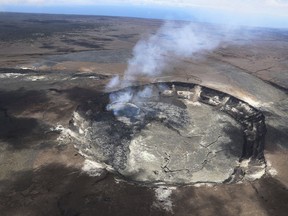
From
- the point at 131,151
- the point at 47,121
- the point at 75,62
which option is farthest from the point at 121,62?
the point at 131,151

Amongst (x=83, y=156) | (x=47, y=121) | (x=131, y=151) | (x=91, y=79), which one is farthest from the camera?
(x=91, y=79)

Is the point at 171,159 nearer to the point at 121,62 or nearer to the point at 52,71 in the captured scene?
the point at 52,71

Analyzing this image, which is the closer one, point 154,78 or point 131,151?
point 131,151

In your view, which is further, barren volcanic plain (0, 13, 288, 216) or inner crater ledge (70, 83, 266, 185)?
inner crater ledge (70, 83, 266, 185)

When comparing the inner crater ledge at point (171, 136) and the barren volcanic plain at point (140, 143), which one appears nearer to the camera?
the barren volcanic plain at point (140, 143)
